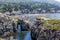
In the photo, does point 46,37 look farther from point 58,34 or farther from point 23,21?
point 23,21

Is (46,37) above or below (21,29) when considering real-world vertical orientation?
above

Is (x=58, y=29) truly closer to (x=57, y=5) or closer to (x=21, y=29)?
(x=21, y=29)

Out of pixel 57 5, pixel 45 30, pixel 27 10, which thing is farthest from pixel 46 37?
pixel 57 5

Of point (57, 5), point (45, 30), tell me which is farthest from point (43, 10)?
point (45, 30)

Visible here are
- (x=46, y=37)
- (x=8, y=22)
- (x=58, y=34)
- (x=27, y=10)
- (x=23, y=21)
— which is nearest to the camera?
(x=58, y=34)

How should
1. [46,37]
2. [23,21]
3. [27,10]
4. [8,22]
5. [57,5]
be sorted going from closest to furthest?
[46,37]
[8,22]
[23,21]
[27,10]
[57,5]

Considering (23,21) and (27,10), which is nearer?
(23,21)

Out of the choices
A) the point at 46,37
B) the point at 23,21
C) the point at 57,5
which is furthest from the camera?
the point at 57,5

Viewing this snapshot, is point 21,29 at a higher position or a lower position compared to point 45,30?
Result: lower

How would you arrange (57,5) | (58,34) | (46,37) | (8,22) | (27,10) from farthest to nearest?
(57,5)
(27,10)
(8,22)
(46,37)
(58,34)
